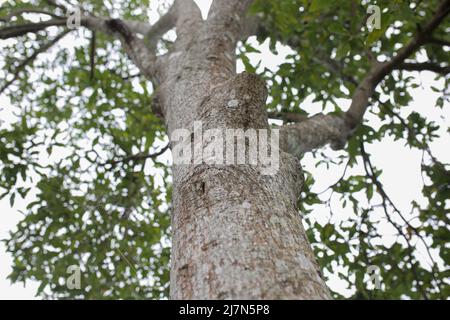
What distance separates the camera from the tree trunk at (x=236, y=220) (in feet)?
3.34

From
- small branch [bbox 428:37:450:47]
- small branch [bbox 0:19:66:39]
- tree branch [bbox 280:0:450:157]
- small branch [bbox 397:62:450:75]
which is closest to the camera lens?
tree branch [bbox 280:0:450:157]

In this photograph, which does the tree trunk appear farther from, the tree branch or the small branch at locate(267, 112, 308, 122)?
the small branch at locate(267, 112, 308, 122)

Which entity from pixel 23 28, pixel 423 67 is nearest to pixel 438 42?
pixel 423 67

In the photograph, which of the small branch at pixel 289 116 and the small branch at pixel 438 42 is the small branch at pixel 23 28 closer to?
the small branch at pixel 289 116

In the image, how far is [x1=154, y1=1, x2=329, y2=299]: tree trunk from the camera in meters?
1.02

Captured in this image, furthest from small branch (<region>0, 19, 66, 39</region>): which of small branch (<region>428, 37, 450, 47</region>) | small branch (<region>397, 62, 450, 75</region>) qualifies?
small branch (<region>428, 37, 450, 47</region>)

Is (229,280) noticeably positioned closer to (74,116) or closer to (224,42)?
(224,42)

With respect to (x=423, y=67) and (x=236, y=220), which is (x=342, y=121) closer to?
(x=423, y=67)

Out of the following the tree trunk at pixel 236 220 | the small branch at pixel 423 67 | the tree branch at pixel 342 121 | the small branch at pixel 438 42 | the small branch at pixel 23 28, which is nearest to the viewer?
the tree trunk at pixel 236 220

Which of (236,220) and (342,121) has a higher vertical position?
(342,121)

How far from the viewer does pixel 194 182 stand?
57.3 inches

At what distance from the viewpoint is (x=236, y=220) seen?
1211mm

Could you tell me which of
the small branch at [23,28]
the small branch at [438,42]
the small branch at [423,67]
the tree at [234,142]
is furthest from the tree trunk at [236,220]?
the small branch at [23,28]
